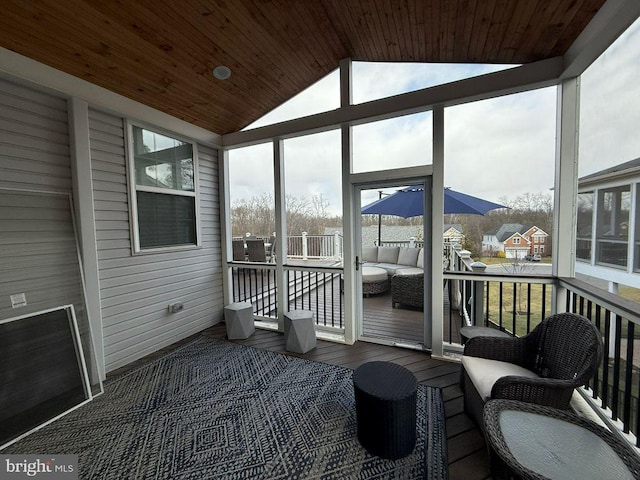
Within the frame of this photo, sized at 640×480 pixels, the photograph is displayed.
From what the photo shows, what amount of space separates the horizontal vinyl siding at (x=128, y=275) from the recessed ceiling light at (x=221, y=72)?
120 centimetres

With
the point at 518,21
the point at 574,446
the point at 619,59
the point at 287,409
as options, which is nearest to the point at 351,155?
the point at 518,21

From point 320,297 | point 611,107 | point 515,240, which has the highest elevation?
point 611,107

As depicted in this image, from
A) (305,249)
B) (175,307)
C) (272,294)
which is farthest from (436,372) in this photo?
(175,307)

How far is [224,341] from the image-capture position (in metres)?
3.62

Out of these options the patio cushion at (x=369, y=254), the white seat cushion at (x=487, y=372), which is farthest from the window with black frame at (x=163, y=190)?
the white seat cushion at (x=487, y=372)

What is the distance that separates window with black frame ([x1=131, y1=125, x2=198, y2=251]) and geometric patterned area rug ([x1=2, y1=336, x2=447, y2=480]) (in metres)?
1.66

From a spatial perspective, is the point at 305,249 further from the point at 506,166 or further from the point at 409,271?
the point at 506,166

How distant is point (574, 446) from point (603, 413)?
1287 millimetres

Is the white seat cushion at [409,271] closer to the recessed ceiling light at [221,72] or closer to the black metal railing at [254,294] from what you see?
the black metal railing at [254,294]

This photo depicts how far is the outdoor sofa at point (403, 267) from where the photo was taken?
11.1 ft

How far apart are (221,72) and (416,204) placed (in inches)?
109

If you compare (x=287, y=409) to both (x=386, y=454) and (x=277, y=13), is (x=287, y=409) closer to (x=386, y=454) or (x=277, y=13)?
(x=386, y=454)

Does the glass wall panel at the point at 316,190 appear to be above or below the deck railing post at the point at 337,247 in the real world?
above

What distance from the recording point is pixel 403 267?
3.50 metres
